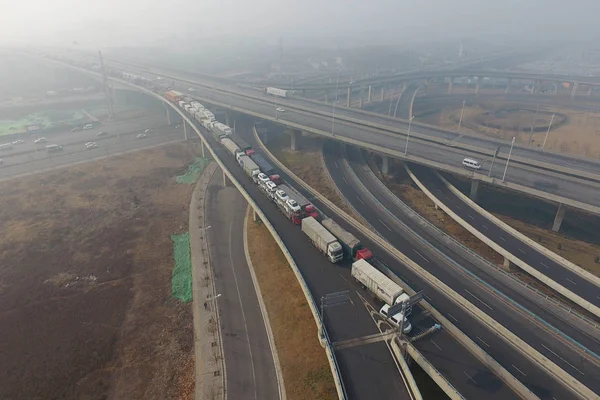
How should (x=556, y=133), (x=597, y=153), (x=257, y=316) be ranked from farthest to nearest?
(x=556, y=133)
(x=597, y=153)
(x=257, y=316)

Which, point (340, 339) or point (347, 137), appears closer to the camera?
point (340, 339)

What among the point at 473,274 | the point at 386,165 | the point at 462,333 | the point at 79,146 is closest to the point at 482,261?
the point at 473,274

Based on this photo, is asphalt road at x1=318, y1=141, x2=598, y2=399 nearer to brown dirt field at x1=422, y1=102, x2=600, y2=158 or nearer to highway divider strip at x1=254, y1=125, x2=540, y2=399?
highway divider strip at x1=254, y1=125, x2=540, y2=399

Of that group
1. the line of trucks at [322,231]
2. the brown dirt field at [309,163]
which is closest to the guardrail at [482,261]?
the brown dirt field at [309,163]

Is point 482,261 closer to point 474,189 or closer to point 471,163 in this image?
point 474,189

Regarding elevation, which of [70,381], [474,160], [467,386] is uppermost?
→ [474,160]

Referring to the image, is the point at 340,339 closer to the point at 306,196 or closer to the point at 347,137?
the point at 306,196

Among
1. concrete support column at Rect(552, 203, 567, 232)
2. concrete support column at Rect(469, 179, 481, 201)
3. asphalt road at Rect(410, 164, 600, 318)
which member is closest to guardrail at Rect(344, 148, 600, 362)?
asphalt road at Rect(410, 164, 600, 318)

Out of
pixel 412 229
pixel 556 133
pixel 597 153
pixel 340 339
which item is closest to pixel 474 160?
pixel 412 229
